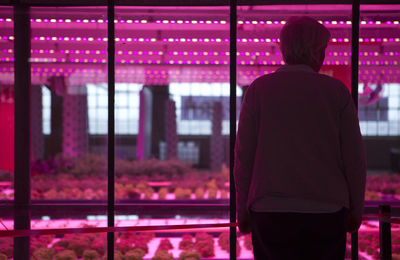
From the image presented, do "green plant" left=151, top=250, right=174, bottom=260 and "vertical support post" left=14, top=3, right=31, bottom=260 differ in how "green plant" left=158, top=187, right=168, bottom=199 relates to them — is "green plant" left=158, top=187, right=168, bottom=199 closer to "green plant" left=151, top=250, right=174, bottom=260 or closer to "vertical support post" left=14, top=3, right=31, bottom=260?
"green plant" left=151, top=250, right=174, bottom=260

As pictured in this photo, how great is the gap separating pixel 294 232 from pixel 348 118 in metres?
0.45

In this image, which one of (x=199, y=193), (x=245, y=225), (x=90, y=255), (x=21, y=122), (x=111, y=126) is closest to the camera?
(x=245, y=225)

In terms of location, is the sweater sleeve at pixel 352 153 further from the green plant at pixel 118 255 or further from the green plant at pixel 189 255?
the green plant at pixel 118 255

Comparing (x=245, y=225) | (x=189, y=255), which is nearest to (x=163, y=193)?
(x=189, y=255)

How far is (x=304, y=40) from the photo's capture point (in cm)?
142

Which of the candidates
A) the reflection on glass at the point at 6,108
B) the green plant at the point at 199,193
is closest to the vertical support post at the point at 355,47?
the reflection on glass at the point at 6,108

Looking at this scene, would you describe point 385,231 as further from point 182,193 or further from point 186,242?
point 182,193

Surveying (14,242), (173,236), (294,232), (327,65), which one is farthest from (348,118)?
(173,236)

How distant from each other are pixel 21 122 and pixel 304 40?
2.07m

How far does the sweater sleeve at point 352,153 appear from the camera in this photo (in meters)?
1.37

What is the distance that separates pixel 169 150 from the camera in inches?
454

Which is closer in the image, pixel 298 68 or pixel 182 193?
pixel 298 68

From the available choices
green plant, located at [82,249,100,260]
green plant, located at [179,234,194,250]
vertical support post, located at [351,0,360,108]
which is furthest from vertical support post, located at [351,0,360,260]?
green plant, located at [82,249,100,260]

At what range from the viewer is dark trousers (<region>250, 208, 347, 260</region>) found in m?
1.35
